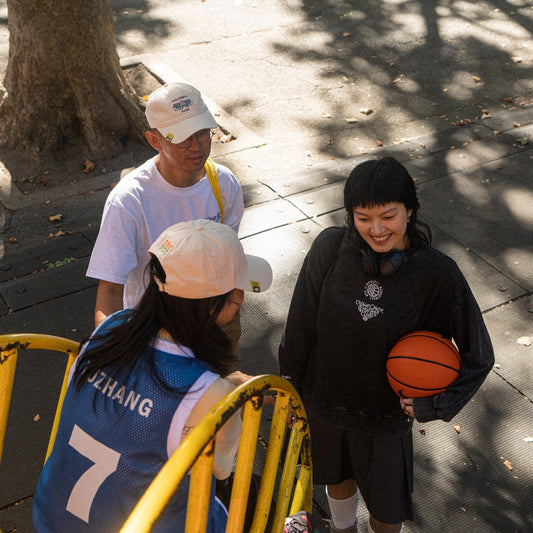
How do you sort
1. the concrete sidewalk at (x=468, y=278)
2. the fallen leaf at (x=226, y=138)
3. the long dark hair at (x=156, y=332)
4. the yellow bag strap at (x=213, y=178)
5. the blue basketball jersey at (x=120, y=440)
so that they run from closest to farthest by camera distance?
1. the blue basketball jersey at (x=120, y=440)
2. the long dark hair at (x=156, y=332)
3. the yellow bag strap at (x=213, y=178)
4. the concrete sidewalk at (x=468, y=278)
5. the fallen leaf at (x=226, y=138)

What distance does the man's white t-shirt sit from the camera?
311 cm

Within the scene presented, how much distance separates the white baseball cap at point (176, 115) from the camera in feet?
10.4

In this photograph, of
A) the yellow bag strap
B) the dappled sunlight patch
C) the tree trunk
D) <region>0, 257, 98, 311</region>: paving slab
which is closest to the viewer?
the yellow bag strap

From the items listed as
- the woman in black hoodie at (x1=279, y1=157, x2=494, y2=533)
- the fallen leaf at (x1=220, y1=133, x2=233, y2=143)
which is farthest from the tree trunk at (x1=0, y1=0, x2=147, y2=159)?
the woman in black hoodie at (x1=279, y1=157, x2=494, y2=533)

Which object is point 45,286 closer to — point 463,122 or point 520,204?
point 520,204

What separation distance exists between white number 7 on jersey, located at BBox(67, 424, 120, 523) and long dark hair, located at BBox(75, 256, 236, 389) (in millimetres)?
169

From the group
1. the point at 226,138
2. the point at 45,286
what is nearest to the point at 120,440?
the point at 45,286

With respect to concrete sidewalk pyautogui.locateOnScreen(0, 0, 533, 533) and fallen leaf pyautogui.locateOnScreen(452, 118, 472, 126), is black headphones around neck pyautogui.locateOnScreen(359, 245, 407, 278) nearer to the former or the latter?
concrete sidewalk pyautogui.locateOnScreen(0, 0, 533, 533)

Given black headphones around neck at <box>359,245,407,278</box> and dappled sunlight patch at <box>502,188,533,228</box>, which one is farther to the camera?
dappled sunlight patch at <box>502,188,533,228</box>

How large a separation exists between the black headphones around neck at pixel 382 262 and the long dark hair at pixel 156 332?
2.42ft

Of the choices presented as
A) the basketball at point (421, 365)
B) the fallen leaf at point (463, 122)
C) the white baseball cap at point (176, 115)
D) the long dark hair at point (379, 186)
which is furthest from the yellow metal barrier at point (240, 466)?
the fallen leaf at point (463, 122)

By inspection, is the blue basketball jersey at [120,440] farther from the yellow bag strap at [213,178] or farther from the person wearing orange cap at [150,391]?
the yellow bag strap at [213,178]

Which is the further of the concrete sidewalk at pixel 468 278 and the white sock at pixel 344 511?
the concrete sidewalk at pixel 468 278

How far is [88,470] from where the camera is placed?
1.92 metres
